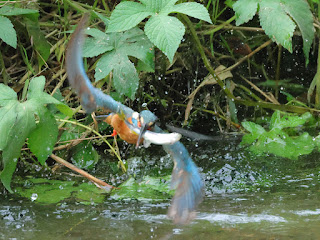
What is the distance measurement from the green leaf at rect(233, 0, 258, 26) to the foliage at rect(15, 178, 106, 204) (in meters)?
1.29

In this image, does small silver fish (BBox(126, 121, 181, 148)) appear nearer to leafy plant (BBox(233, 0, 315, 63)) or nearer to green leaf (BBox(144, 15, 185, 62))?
green leaf (BBox(144, 15, 185, 62))

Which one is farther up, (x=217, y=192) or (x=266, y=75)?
(x=266, y=75)

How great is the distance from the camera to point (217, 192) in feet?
10.7

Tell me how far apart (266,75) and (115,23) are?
181 centimetres

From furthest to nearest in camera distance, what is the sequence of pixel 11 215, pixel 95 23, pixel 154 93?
1. pixel 154 93
2. pixel 95 23
3. pixel 11 215

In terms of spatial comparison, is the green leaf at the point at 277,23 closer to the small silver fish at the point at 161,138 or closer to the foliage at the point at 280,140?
the foliage at the point at 280,140

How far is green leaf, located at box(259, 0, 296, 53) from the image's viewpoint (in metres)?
3.30

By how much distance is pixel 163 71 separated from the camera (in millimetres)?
4230

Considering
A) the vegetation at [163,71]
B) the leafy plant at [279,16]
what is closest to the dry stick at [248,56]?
the vegetation at [163,71]

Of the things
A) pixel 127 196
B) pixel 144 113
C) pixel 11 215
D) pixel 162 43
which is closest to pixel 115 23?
pixel 162 43

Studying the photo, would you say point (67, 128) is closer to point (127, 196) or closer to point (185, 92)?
point (127, 196)

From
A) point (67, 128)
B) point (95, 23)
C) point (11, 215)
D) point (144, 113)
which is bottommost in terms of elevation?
point (11, 215)

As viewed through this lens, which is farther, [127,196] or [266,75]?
[266,75]

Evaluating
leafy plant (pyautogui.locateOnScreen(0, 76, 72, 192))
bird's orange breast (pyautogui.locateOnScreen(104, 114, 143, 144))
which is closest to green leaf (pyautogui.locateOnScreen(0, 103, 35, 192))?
leafy plant (pyautogui.locateOnScreen(0, 76, 72, 192))
